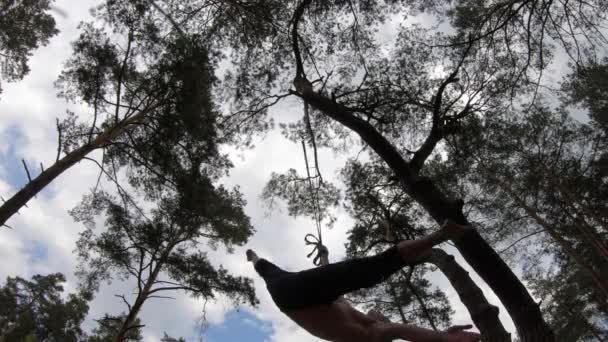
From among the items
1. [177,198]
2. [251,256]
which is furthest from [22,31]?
[251,256]

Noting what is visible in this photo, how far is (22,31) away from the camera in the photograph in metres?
10.2

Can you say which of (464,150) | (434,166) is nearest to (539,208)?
(434,166)

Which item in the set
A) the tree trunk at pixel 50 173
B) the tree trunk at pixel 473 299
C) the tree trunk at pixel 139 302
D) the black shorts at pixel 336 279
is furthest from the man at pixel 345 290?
the tree trunk at pixel 139 302

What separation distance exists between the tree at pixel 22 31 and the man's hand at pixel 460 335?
11.5 meters

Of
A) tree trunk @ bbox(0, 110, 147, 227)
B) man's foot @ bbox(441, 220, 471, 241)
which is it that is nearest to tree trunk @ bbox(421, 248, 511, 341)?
man's foot @ bbox(441, 220, 471, 241)

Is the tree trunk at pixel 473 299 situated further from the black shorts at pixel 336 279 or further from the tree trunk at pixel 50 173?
the tree trunk at pixel 50 173

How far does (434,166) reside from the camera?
26.4 feet

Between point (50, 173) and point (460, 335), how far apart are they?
20.3ft

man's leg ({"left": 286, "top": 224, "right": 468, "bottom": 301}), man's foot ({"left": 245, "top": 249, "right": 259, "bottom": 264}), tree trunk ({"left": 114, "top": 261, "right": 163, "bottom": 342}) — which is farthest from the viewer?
tree trunk ({"left": 114, "top": 261, "right": 163, "bottom": 342})

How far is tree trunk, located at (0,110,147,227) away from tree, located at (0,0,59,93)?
5.22 meters

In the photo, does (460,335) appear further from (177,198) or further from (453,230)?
(177,198)

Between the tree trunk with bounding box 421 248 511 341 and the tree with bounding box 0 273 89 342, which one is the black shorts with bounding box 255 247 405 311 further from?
the tree with bounding box 0 273 89 342

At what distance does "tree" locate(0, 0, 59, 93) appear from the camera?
31.7ft

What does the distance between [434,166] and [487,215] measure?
293 centimetres
